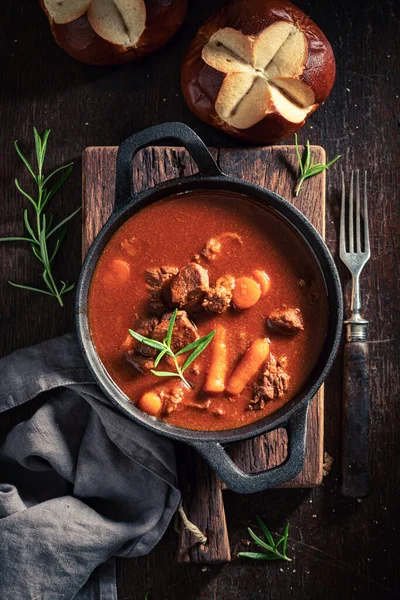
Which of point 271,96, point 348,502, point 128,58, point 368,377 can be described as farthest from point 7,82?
point 348,502

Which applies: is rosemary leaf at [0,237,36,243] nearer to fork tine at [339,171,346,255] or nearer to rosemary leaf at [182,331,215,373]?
rosemary leaf at [182,331,215,373]

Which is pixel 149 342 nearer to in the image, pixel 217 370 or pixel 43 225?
pixel 217 370

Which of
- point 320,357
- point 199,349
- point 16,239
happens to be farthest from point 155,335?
point 16,239

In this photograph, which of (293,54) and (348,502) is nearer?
(293,54)

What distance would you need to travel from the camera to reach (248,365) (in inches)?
93.6

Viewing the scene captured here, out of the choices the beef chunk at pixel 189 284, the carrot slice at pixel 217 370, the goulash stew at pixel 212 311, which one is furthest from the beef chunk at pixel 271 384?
the beef chunk at pixel 189 284

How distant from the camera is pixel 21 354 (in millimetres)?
2744

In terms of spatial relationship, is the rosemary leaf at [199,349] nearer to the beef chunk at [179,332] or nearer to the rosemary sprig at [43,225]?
the beef chunk at [179,332]

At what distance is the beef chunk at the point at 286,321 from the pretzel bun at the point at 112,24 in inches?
47.2

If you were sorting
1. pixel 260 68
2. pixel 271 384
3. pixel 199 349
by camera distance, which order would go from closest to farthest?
pixel 199 349 → pixel 271 384 → pixel 260 68

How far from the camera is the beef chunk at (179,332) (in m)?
2.40

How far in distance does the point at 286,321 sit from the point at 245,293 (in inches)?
6.6

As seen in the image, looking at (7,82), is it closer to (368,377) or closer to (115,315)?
(115,315)

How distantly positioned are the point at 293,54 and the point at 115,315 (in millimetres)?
1157
